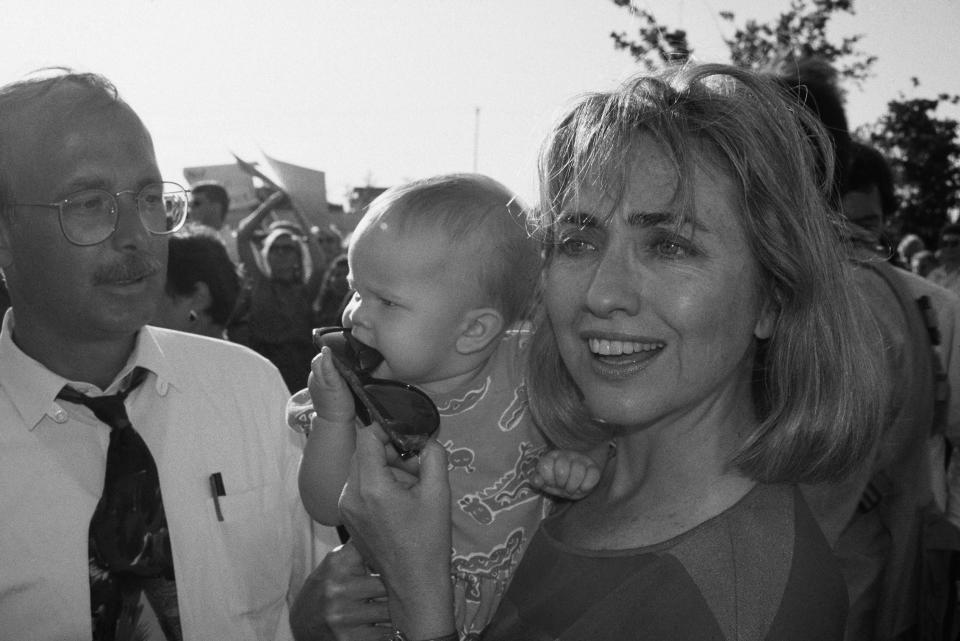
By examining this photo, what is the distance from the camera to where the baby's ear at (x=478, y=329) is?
240 centimetres

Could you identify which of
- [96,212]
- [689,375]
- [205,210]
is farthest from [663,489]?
[205,210]

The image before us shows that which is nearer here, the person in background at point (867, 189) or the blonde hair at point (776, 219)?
the blonde hair at point (776, 219)

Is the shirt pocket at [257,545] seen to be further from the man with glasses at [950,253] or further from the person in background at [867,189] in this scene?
the man with glasses at [950,253]

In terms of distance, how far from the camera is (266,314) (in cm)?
628

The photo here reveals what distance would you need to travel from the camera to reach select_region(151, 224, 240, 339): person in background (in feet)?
15.5

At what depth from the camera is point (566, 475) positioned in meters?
2.22

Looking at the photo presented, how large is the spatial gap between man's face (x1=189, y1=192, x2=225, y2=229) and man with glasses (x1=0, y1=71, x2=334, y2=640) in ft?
15.7

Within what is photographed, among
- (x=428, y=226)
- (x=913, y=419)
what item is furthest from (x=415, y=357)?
(x=913, y=419)

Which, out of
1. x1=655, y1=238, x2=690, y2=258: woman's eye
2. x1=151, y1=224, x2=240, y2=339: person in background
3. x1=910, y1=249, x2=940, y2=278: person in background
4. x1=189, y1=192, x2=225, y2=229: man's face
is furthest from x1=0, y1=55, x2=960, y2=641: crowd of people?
A: x1=910, y1=249, x2=940, y2=278: person in background

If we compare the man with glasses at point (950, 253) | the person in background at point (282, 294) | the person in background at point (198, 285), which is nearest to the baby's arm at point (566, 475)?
the person in background at point (198, 285)

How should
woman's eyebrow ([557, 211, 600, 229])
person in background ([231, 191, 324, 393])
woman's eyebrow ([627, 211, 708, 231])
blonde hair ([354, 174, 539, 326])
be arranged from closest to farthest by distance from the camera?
1. woman's eyebrow ([627, 211, 708, 231])
2. woman's eyebrow ([557, 211, 600, 229])
3. blonde hair ([354, 174, 539, 326])
4. person in background ([231, 191, 324, 393])

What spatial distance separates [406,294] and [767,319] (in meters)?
0.91

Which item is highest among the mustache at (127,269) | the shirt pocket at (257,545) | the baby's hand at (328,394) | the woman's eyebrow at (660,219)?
the woman's eyebrow at (660,219)

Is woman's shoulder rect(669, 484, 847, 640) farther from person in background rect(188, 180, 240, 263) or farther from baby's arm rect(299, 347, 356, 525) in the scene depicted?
person in background rect(188, 180, 240, 263)
